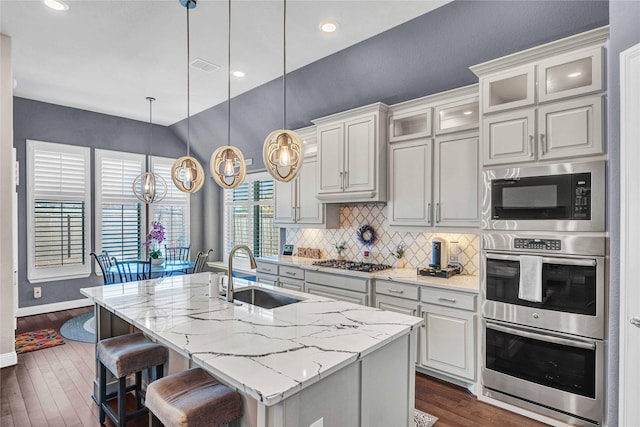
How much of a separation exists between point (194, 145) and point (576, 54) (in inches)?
235

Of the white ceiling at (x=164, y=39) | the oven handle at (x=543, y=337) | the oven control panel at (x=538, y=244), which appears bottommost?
the oven handle at (x=543, y=337)

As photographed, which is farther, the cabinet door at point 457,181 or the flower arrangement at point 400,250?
the flower arrangement at point 400,250

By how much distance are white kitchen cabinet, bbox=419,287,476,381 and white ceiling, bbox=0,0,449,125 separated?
2.37 meters

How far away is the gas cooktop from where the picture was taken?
3.88m

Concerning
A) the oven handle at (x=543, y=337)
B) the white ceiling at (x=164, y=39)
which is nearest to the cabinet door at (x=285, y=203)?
the white ceiling at (x=164, y=39)

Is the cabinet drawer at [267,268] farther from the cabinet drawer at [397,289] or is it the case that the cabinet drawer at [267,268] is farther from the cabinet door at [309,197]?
the cabinet drawer at [397,289]

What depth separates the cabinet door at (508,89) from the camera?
256 centimetres

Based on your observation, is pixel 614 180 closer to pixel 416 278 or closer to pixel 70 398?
pixel 416 278

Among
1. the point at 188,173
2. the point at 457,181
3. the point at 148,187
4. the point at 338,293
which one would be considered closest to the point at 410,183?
the point at 457,181

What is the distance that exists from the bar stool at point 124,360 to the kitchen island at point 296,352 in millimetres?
135

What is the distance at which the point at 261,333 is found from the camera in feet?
5.83

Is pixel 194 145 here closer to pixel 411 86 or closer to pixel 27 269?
pixel 27 269

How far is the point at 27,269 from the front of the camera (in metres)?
5.05

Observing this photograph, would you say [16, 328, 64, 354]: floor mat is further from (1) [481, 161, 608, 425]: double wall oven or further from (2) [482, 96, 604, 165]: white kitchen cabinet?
(2) [482, 96, 604, 165]: white kitchen cabinet
